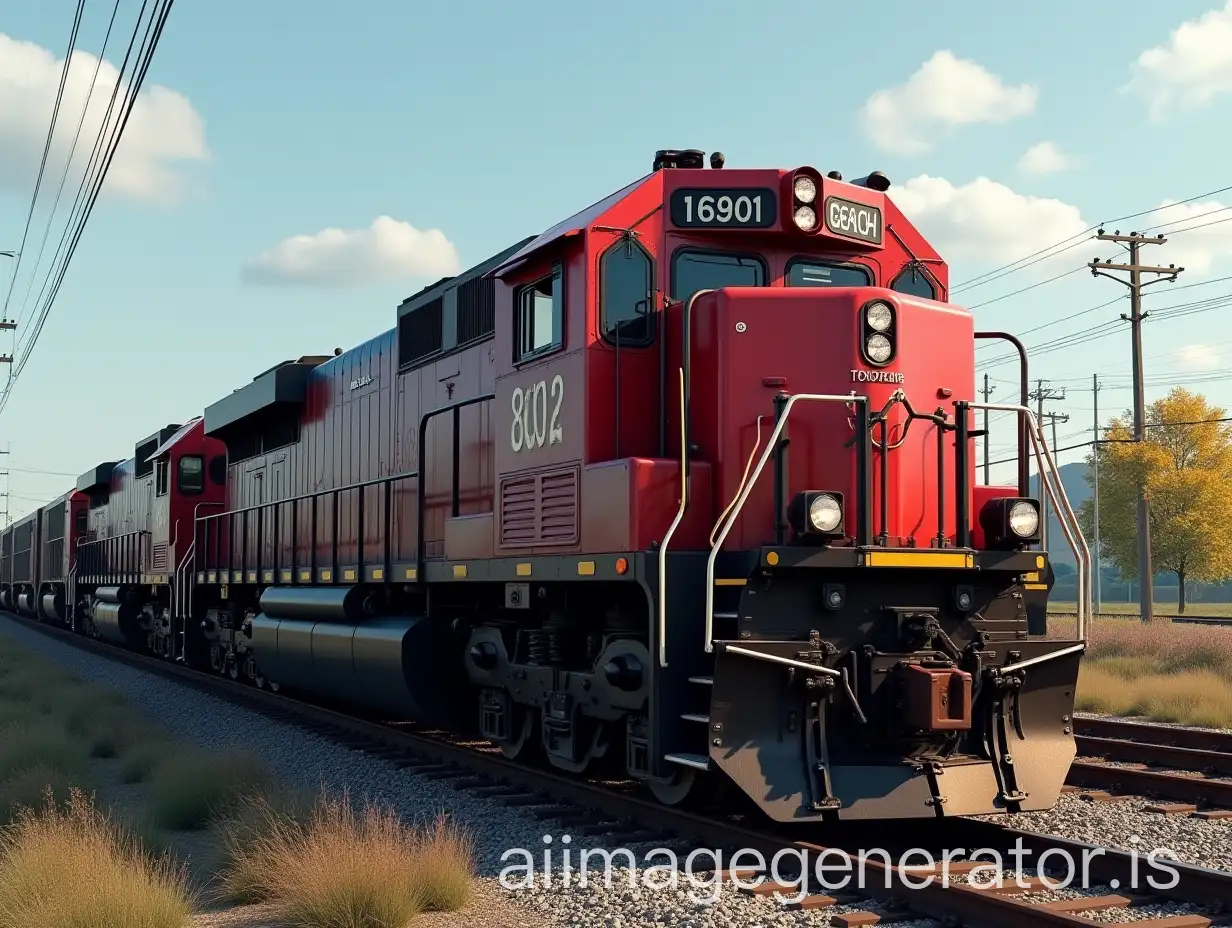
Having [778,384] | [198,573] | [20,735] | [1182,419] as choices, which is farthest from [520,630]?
[1182,419]

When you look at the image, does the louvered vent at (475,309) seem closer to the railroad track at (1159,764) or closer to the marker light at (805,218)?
the marker light at (805,218)

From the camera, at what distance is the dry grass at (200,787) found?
827cm

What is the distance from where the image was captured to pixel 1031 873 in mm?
6309

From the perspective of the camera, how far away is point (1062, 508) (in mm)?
7770

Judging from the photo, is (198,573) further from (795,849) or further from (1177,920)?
(1177,920)

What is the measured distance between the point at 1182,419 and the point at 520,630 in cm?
4956

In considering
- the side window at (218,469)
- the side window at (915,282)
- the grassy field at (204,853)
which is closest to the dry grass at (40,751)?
the grassy field at (204,853)

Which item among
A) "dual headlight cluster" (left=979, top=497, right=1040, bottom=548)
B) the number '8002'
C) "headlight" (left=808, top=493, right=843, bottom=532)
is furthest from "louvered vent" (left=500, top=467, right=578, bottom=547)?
"dual headlight cluster" (left=979, top=497, right=1040, bottom=548)

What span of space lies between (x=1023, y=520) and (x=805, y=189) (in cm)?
257

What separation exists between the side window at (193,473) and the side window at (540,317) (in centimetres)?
1245

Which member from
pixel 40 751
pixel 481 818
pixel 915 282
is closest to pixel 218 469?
pixel 40 751

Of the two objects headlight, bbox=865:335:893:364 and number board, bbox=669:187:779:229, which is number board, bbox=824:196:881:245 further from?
headlight, bbox=865:335:893:364

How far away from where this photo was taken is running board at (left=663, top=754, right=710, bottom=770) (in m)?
6.69

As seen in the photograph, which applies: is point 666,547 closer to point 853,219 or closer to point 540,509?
point 540,509
